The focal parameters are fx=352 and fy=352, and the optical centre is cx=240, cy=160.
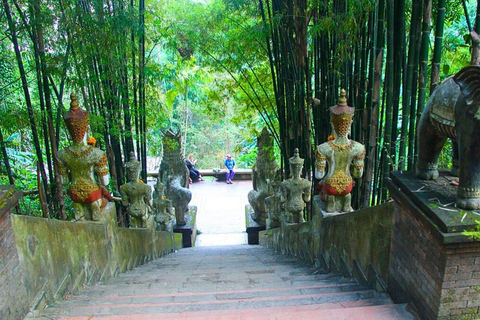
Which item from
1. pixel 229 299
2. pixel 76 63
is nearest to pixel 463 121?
pixel 229 299

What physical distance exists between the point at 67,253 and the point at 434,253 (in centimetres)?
223

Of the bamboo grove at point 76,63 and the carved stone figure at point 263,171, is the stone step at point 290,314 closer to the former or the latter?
the bamboo grove at point 76,63

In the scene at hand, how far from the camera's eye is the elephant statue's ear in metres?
1.41

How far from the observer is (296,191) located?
4027 mm

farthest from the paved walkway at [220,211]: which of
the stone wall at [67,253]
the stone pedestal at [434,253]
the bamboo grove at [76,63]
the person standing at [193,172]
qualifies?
the stone pedestal at [434,253]

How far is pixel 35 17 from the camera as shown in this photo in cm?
329

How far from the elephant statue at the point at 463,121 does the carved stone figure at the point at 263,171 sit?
491 cm

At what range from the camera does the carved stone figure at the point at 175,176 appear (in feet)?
21.4

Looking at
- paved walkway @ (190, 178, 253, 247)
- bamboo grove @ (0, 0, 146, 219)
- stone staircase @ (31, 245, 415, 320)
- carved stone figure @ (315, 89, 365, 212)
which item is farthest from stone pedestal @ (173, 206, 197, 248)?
carved stone figure @ (315, 89, 365, 212)

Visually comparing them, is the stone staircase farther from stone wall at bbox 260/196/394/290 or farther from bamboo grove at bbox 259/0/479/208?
bamboo grove at bbox 259/0/479/208

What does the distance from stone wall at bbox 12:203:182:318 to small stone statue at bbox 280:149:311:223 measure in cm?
178

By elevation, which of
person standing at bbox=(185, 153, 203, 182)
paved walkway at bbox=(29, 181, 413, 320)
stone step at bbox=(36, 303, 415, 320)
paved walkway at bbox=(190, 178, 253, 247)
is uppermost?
stone step at bbox=(36, 303, 415, 320)

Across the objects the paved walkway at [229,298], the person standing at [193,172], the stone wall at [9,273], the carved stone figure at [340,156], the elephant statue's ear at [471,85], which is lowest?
the person standing at [193,172]

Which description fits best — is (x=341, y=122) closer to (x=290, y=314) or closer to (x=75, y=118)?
(x=290, y=314)
